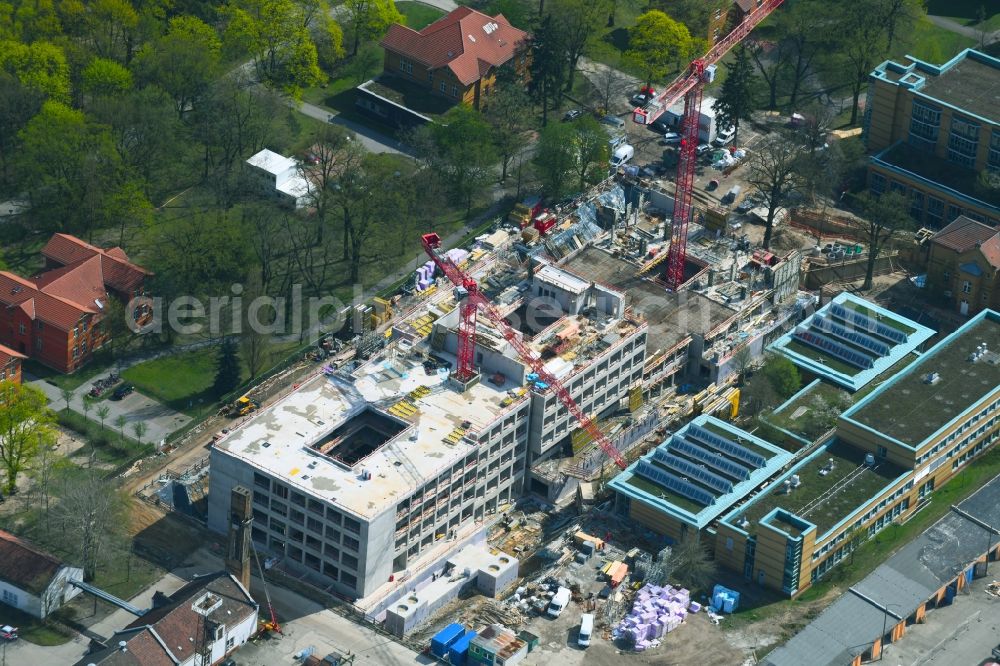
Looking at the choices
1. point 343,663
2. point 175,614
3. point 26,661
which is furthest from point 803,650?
point 26,661

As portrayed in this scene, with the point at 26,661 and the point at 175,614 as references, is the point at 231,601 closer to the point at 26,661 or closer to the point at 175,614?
the point at 175,614

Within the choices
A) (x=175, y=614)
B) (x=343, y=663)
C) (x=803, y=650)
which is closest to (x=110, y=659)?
(x=175, y=614)

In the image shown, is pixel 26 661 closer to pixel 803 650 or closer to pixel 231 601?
pixel 231 601

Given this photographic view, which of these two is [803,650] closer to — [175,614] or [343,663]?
[343,663]
